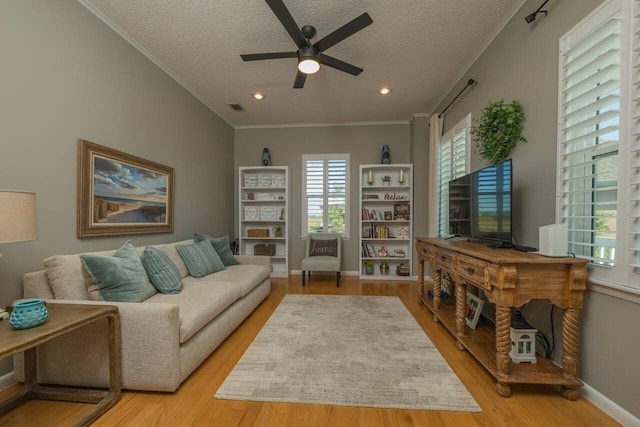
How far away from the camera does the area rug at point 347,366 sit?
5.40ft

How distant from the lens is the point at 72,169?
6.96 feet

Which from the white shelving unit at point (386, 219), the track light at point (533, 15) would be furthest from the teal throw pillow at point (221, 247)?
the track light at point (533, 15)

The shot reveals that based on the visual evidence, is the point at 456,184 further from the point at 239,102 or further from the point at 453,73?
the point at 239,102

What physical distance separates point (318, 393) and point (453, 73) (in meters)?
3.69

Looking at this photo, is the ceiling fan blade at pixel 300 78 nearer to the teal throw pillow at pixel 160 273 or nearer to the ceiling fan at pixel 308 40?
the ceiling fan at pixel 308 40

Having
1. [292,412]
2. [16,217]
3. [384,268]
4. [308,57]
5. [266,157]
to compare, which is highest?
[308,57]

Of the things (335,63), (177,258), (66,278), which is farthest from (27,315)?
(335,63)

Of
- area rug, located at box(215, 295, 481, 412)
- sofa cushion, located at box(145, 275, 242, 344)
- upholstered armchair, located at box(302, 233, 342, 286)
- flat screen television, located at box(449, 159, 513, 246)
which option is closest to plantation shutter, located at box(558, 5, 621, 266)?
flat screen television, located at box(449, 159, 513, 246)

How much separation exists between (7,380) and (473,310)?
3501 mm

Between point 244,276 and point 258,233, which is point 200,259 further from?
point 258,233

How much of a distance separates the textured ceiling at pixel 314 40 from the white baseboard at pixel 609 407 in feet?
9.46

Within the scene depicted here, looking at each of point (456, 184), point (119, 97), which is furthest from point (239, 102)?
point (456, 184)

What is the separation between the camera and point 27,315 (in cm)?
128

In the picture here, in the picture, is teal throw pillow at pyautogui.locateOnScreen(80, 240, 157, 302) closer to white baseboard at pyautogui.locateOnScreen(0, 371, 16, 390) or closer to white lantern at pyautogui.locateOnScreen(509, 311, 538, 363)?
white baseboard at pyautogui.locateOnScreen(0, 371, 16, 390)
